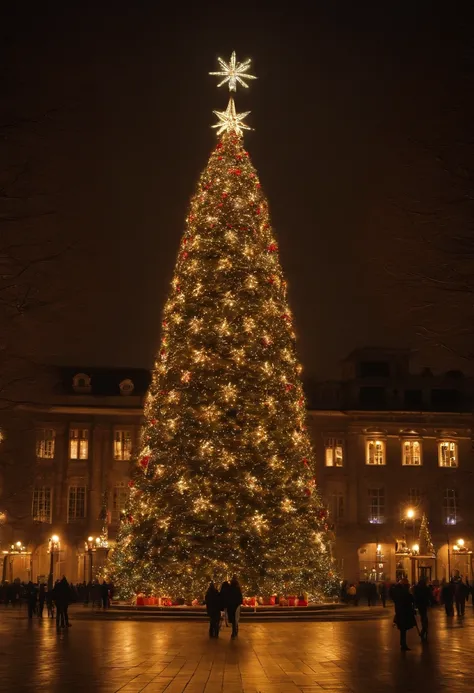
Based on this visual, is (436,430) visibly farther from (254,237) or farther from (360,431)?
(254,237)

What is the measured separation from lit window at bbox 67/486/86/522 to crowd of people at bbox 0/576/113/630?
14359 millimetres

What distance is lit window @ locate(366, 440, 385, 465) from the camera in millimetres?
75500

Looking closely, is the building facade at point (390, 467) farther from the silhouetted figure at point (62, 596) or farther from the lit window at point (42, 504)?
the silhouetted figure at point (62, 596)

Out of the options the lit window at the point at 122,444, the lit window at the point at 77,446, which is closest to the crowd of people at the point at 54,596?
the lit window at the point at 77,446

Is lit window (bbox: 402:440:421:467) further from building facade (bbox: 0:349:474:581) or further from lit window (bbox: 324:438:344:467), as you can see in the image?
lit window (bbox: 324:438:344:467)

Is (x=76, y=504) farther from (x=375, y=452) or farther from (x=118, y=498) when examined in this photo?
(x=375, y=452)

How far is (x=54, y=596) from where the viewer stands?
102 feet

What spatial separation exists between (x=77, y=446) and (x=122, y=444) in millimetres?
3092

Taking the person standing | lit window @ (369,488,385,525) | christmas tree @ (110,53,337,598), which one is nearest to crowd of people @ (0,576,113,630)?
christmas tree @ (110,53,337,598)

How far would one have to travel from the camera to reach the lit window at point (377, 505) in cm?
7444

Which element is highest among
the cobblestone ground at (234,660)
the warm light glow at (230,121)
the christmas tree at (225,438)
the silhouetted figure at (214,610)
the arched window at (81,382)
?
the warm light glow at (230,121)

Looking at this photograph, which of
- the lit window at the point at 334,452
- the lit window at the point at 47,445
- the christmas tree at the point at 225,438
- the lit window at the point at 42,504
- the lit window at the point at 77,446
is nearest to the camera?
the christmas tree at the point at 225,438

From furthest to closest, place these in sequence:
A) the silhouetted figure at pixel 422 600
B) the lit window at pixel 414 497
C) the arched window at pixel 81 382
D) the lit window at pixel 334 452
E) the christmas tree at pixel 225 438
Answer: the arched window at pixel 81 382 → the lit window at pixel 334 452 → the lit window at pixel 414 497 → the christmas tree at pixel 225 438 → the silhouetted figure at pixel 422 600

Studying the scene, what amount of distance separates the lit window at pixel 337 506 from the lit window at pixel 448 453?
24.9ft
